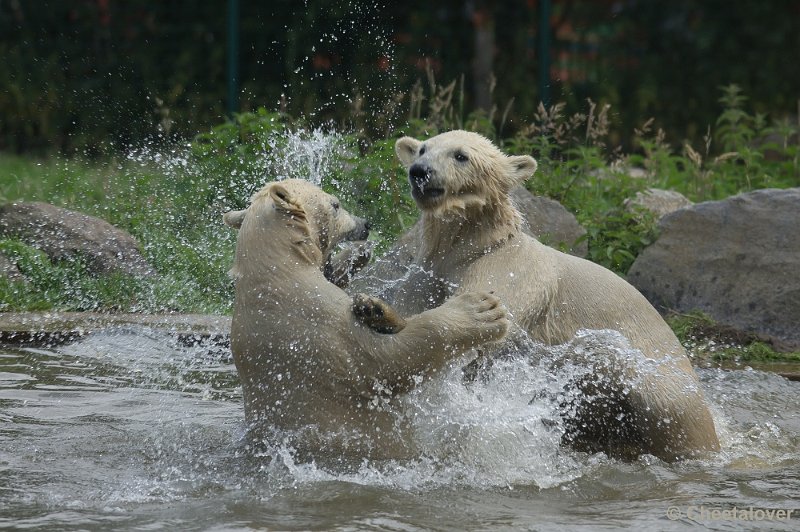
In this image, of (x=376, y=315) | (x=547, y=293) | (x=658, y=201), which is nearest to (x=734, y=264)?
(x=658, y=201)

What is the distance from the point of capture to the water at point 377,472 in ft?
12.4

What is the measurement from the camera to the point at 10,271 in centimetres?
751

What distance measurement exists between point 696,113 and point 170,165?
6.08 meters

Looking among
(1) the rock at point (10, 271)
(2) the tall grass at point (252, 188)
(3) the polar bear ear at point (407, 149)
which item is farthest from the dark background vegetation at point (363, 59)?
(3) the polar bear ear at point (407, 149)

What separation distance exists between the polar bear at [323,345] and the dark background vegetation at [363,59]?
567 centimetres

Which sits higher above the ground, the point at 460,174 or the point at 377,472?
the point at 460,174

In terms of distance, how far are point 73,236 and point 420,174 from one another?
3805 millimetres

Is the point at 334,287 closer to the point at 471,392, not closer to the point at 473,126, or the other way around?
the point at 471,392

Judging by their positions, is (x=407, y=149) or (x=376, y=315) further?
(x=407, y=149)

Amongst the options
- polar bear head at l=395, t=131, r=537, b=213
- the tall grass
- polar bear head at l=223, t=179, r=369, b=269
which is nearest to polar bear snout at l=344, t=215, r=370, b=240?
polar bear head at l=223, t=179, r=369, b=269

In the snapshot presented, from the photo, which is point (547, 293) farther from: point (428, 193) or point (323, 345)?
point (323, 345)

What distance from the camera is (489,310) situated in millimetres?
4363

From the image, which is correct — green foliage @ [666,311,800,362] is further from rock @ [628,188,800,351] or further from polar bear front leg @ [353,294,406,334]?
polar bear front leg @ [353,294,406,334]

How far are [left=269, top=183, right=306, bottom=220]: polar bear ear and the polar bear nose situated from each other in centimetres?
58
